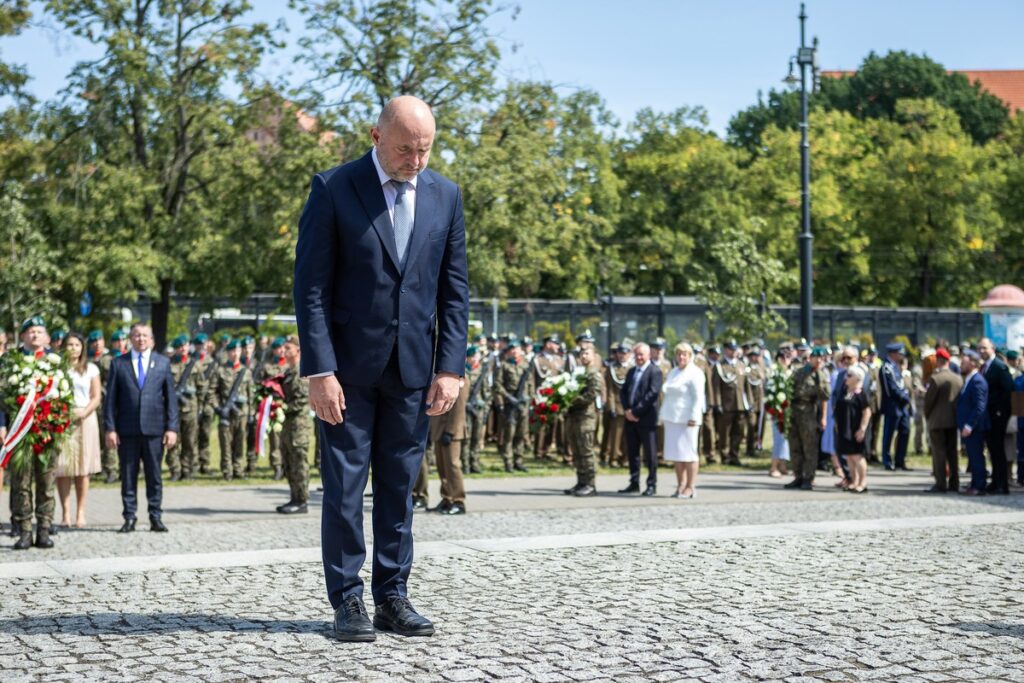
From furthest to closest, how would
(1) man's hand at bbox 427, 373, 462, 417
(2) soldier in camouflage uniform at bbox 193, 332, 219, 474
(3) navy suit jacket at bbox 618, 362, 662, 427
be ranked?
(2) soldier in camouflage uniform at bbox 193, 332, 219, 474 < (3) navy suit jacket at bbox 618, 362, 662, 427 < (1) man's hand at bbox 427, 373, 462, 417

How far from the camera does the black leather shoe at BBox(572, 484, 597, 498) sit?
1627 cm

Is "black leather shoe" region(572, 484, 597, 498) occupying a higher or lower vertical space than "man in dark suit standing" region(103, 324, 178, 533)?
lower

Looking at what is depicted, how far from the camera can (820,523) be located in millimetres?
12453

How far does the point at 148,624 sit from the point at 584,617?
2253mm

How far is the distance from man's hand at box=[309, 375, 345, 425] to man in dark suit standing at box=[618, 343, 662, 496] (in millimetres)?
11224

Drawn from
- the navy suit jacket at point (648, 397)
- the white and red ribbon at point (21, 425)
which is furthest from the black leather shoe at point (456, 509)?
the white and red ribbon at point (21, 425)

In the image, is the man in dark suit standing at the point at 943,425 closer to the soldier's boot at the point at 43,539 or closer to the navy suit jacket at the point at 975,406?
the navy suit jacket at the point at 975,406

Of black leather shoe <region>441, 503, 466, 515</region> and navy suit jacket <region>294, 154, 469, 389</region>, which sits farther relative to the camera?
black leather shoe <region>441, 503, 466, 515</region>

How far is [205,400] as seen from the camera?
1866 cm

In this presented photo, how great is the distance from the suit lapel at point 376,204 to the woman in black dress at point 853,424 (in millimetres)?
12372

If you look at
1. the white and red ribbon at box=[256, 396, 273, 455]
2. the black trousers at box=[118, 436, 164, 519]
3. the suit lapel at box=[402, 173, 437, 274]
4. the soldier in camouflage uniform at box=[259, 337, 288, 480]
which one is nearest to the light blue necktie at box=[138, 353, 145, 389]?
the black trousers at box=[118, 436, 164, 519]

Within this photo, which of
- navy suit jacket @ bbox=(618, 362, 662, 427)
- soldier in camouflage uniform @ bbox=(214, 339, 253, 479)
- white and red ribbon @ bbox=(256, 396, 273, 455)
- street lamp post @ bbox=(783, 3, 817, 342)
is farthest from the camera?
street lamp post @ bbox=(783, 3, 817, 342)

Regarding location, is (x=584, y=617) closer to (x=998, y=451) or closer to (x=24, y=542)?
(x=24, y=542)

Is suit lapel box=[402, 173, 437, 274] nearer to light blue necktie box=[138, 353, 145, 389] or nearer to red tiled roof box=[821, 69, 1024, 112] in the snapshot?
light blue necktie box=[138, 353, 145, 389]
